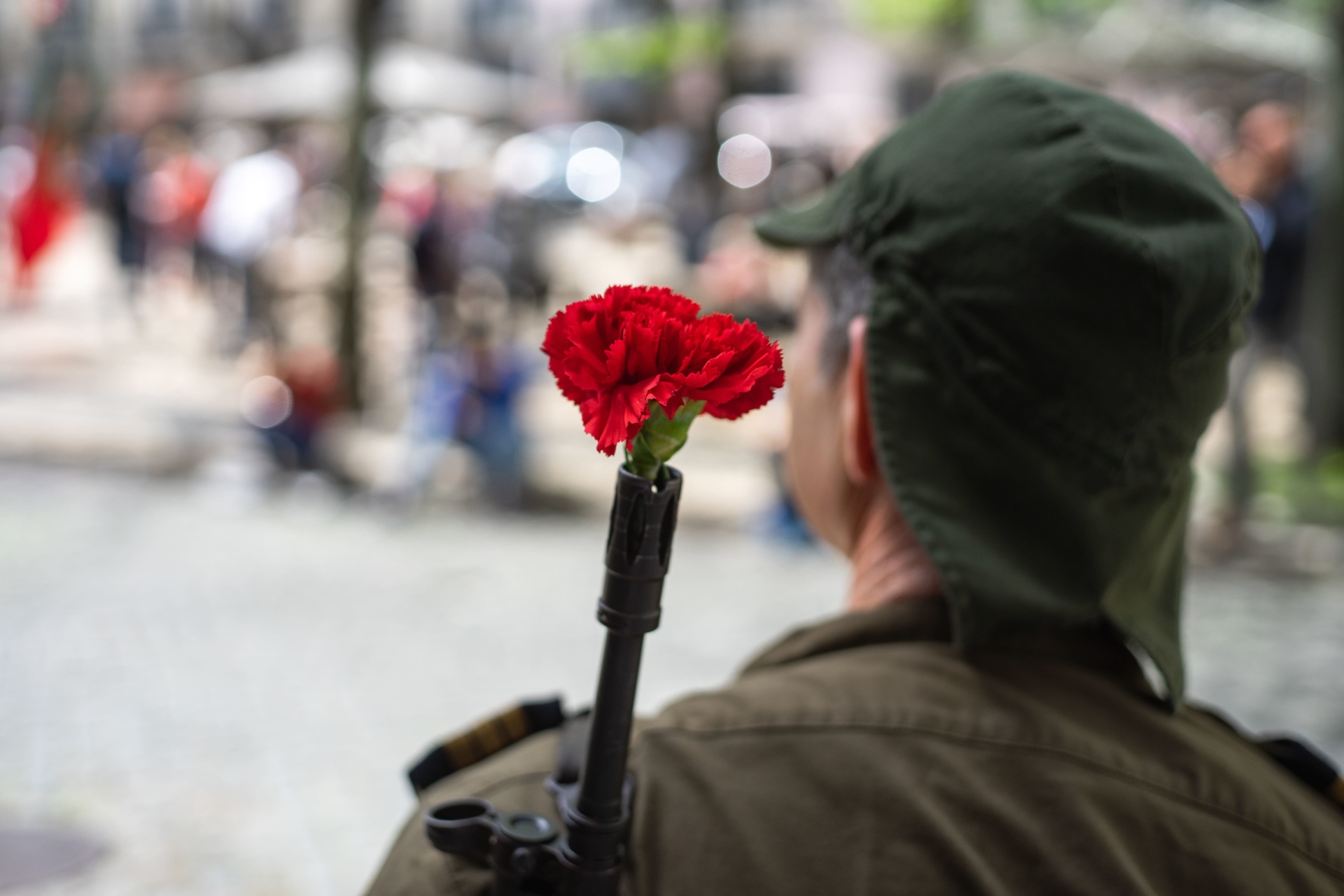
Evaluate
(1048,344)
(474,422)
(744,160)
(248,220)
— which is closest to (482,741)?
(1048,344)

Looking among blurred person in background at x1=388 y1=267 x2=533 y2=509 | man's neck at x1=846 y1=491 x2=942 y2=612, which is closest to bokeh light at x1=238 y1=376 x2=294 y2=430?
blurred person in background at x1=388 y1=267 x2=533 y2=509

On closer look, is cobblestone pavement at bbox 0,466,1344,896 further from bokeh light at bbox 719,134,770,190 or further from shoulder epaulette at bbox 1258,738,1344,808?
bokeh light at bbox 719,134,770,190

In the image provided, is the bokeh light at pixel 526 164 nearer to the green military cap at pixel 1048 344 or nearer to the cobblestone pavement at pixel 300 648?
the cobblestone pavement at pixel 300 648

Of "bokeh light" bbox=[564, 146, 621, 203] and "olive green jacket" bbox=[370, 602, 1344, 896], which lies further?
"bokeh light" bbox=[564, 146, 621, 203]

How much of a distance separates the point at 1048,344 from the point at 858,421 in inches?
9.7

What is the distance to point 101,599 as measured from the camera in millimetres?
6055

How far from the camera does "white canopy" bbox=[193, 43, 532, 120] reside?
2202 cm

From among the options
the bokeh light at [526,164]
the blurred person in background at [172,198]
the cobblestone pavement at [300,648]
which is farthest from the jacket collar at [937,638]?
the bokeh light at [526,164]

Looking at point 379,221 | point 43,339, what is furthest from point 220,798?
point 379,221

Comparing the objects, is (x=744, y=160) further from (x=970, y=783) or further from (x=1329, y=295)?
(x=970, y=783)

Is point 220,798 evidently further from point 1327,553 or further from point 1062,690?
point 1327,553

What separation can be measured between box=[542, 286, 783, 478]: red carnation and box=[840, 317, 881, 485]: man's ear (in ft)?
1.53

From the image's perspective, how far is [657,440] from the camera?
37.0 inches

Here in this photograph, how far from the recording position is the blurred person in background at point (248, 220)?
41.9 feet
